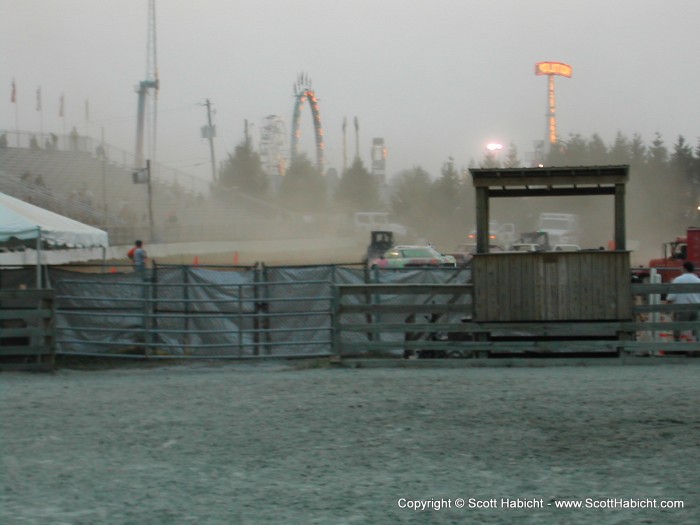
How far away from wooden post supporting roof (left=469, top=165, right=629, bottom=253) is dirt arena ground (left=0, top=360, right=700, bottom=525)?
10.5ft

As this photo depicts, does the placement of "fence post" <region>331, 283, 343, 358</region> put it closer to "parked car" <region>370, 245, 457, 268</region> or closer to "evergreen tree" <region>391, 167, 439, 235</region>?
"parked car" <region>370, 245, 457, 268</region>

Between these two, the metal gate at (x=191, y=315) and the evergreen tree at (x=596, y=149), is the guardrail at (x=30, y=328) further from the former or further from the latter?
the evergreen tree at (x=596, y=149)

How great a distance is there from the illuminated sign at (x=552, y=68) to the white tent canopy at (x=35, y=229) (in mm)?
117181

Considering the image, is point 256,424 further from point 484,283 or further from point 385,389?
point 484,283

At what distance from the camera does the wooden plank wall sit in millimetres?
14992

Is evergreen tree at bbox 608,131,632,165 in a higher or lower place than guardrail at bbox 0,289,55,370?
higher

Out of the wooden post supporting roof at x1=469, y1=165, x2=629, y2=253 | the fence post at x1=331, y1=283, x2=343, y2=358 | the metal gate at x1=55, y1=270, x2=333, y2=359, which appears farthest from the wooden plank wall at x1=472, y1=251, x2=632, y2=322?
the metal gate at x1=55, y1=270, x2=333, y2=359

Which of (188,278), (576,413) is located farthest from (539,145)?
(576,413)

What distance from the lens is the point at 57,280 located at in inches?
677

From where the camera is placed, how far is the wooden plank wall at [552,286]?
14992 mm

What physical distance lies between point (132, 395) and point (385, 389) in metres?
3.16

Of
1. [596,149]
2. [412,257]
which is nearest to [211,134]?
[596,149]

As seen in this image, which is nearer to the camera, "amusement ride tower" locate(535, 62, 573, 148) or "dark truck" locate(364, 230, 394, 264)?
"dark truck" locate(364, 230, 394, 264)

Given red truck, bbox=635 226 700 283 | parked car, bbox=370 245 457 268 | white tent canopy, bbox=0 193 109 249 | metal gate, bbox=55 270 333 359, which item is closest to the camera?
white tent canopy, bbox=0 193 109 249
